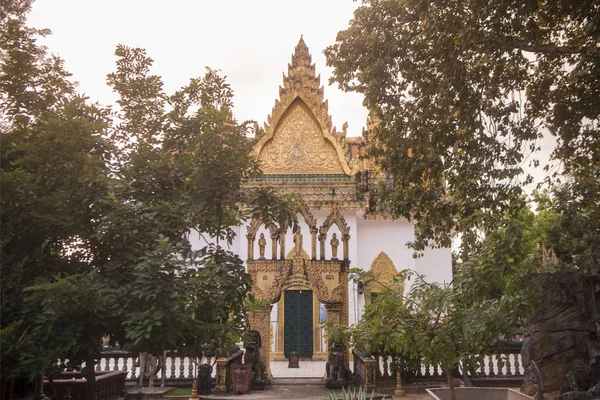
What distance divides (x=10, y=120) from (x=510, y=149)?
7178mm

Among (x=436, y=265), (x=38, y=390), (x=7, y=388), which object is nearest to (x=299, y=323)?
(x=436, y=265)

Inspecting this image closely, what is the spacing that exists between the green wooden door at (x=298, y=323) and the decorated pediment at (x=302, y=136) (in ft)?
15.0

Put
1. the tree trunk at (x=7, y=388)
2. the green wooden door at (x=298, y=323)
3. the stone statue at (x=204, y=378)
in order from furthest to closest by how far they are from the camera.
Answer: the green wooden door at (x=298, y=323) → the stone statue at (x=204, y=378) → the tree trunk at (x=7, y=388)

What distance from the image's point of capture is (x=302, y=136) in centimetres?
2038

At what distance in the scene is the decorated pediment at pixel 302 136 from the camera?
20.0 metres

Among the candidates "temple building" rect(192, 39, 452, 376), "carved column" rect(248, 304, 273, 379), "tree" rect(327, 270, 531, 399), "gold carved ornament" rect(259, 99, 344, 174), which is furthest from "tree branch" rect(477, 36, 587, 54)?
"gold carved ornament" rect(259, 99, 344, 174)

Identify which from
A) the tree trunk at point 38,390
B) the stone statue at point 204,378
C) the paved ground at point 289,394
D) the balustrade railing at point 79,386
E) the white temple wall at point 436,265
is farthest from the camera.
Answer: the white temple wall at point 436,265

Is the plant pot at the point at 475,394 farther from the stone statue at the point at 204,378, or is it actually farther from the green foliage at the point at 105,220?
the stone statue at the point at 204,378

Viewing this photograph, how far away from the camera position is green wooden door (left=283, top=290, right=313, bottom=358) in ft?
61.9

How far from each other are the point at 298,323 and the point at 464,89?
12.7 meters

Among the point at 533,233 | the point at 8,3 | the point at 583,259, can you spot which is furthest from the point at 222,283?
the point at 533,233

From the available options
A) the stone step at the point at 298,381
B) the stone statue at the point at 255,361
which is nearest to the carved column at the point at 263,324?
the stone step at the point at 298,381

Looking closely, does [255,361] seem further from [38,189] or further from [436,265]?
[436,265]

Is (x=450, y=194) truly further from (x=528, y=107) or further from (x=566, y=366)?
(x=566, y=366)
